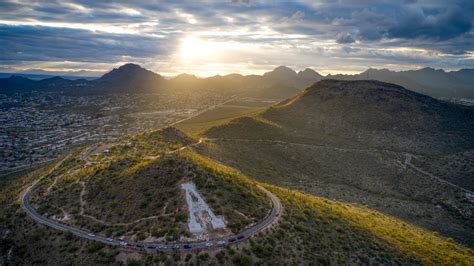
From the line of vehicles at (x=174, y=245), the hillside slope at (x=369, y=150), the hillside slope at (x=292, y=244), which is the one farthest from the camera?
the hillside slope at (x=369, y=150)

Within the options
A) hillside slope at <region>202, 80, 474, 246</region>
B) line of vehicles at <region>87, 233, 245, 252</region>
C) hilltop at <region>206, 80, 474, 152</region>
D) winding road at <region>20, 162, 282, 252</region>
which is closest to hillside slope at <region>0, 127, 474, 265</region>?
winding road at <region>20, 162, 282, 252</region>

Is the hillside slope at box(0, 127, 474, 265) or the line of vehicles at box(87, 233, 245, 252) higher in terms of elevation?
the line of vehicles at box(87, 233, 245, 252)

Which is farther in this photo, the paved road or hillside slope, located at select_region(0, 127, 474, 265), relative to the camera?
hillside slope, located at select_region(0, 127, 474, 265)

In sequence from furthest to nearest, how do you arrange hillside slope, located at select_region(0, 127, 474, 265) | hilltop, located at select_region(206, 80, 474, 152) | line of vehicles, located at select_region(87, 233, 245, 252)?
1. hilltop, located at select_region(206, 80, 474, 152)
2. hillside slope, located at select_region(0, 127, 474, 265)
3. line of vehicles, located at select_region(87, 233, 245, 252)

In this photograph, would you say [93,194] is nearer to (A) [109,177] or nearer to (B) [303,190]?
(A) [109,177]

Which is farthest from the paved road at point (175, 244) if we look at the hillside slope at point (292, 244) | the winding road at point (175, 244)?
the hillside slope at point (292, 244)

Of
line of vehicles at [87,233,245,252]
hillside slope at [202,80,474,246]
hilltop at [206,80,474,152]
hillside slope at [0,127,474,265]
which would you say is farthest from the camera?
hilltop at [206,80,474,152]

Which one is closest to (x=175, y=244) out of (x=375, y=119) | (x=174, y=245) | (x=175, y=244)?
(x=175, y=244)

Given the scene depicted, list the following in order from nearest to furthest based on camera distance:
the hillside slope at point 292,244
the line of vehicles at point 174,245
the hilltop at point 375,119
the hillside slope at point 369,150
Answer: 1. the line of vehicles at point 174,245
2. the hillside slope at point 292,244
3. the hillside slope at point 369,150
4. the hilltop at point 375,119

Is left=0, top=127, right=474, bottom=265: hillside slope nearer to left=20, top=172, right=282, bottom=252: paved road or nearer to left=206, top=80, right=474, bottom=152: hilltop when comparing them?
left=20, top=172, right=282, bottom=252: paved road

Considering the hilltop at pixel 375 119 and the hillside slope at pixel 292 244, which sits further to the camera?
the hilltop at pixel 375 119

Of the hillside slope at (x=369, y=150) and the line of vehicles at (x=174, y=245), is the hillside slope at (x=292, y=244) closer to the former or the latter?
the line of vehicles at (x=174, y=245)

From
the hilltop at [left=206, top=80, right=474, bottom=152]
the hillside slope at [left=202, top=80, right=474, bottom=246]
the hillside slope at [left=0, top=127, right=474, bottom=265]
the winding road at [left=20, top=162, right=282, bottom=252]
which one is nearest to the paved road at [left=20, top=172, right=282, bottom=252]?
the winding road at [left=20, top=162, right=282, bottom=252]
